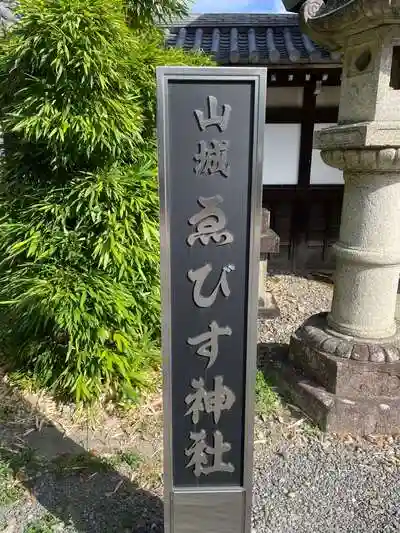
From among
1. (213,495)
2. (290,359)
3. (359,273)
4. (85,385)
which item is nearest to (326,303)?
(290,359)

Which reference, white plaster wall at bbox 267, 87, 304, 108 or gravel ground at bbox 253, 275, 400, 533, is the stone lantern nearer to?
gravel ground at bbox 253, 275, 400, 533

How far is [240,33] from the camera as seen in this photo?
6703 mm

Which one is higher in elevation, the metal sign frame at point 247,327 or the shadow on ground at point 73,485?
the metal sign frame at point 247,327

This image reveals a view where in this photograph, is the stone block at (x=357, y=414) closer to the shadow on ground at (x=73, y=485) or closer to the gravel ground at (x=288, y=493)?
the gravel ground at (x=288, y=493)

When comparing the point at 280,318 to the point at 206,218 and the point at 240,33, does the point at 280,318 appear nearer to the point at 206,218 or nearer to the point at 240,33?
the point at 206,218

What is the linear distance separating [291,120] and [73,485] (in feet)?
18.3

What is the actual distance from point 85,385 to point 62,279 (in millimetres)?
821

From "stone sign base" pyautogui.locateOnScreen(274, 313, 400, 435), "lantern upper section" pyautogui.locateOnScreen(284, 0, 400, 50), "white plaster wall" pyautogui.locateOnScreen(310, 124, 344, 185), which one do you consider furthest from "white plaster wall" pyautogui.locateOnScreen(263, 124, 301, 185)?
"stone sign base" pyautogui.locateOnScreen(274, 313, 400, 435)

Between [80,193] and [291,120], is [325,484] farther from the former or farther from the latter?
[291,120]

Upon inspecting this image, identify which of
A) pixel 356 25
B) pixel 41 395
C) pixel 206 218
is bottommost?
pixel 41 395

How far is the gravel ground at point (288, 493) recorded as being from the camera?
216 centimetres

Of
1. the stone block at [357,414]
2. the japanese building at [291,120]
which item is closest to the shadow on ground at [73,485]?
the stone block at [357,414]

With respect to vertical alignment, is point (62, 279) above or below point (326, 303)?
above

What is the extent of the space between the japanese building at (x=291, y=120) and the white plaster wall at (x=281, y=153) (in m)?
0.01
